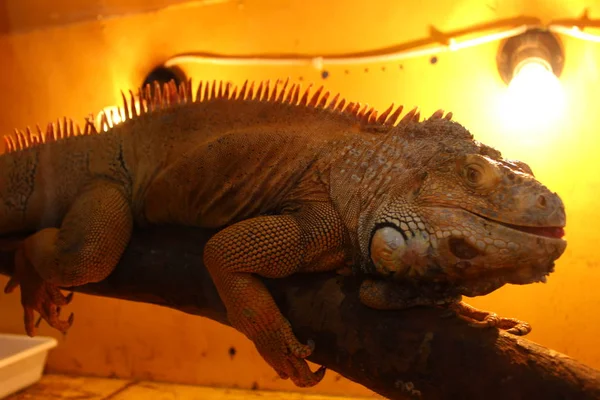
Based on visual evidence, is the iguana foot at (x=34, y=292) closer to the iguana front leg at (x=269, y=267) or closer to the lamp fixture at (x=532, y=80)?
the iguana front leg at (x=269, y=267)

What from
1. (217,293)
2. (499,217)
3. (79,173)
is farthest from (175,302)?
(499,217)

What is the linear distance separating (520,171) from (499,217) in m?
0.23

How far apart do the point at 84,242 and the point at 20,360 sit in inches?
76.6

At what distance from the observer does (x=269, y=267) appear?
1.88 meters

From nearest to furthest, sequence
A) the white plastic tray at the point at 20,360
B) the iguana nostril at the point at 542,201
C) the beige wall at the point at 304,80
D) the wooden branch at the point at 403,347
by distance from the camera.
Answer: the wooden branch at the point at 403,347 < the iguana nostril at the point at 542,201 < the beige wall at the point at 304,80 < the white plastic tray at the point at 20,360

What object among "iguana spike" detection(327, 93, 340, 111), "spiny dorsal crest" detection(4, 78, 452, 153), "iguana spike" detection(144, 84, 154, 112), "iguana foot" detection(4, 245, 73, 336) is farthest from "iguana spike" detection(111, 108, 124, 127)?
"iguana spike" detection(327, 93, 340, 111)

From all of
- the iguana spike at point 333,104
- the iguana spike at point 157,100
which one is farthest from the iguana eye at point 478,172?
the iguana spike at point 157,100

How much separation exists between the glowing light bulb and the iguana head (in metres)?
1.62

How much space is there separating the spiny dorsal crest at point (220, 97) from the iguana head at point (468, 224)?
338mm

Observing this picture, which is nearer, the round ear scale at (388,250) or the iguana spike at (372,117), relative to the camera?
the round ear scale at (388,250)

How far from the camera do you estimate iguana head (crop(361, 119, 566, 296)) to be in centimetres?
160

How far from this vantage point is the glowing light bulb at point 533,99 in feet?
10.6

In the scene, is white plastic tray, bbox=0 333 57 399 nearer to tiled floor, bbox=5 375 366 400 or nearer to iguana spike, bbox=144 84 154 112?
tiled floor, bbox=5 375 366 400

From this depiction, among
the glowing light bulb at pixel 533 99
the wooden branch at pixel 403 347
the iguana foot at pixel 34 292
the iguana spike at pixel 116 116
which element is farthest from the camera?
the glowing light bulb at pixel 533 99
